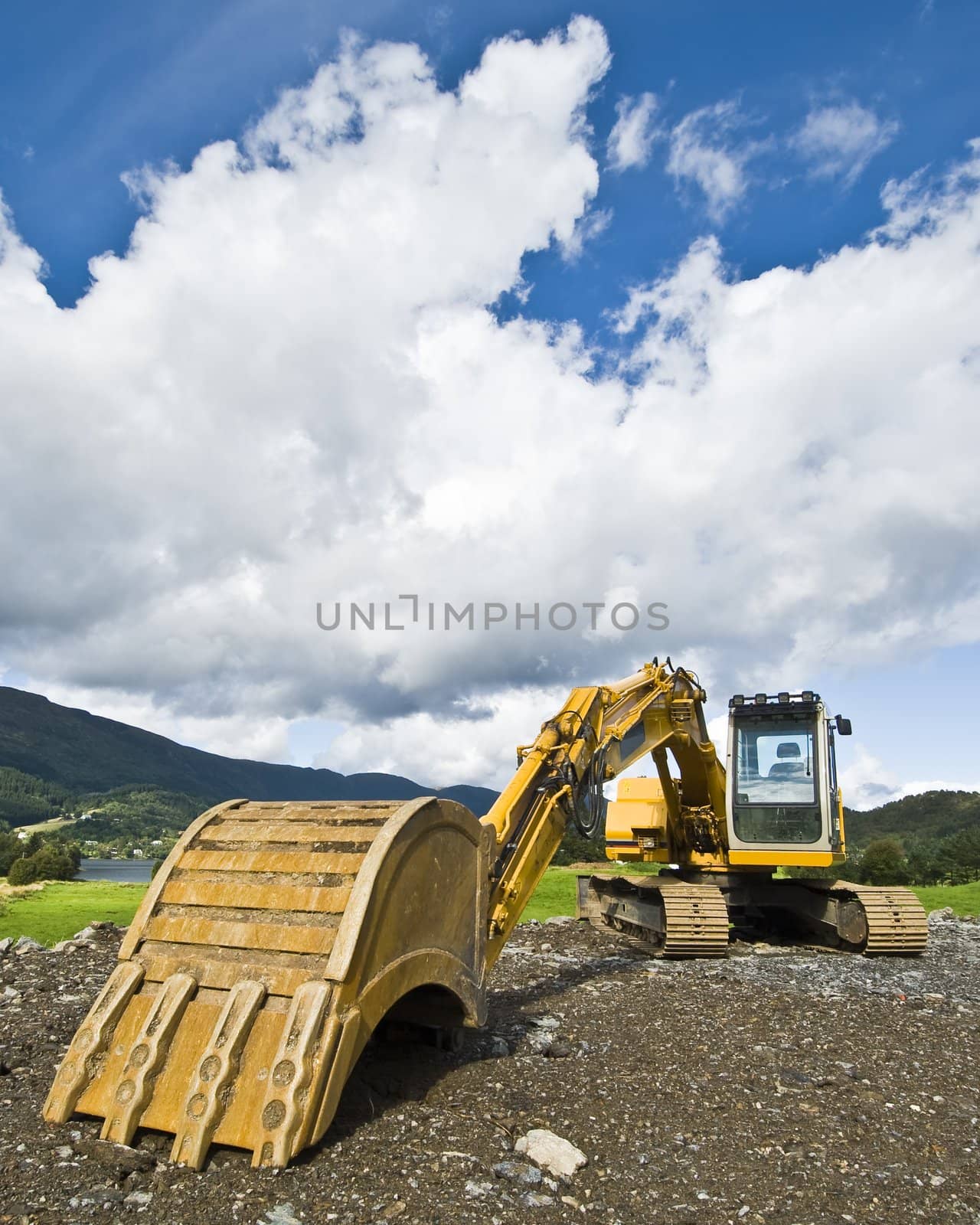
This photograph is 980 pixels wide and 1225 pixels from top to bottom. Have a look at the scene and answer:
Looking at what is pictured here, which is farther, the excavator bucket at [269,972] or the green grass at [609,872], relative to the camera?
the green grass at [609,872]

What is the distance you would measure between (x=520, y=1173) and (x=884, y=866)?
25275 mm

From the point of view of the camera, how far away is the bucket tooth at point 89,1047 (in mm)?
4297

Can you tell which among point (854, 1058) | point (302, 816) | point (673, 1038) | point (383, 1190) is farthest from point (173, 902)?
point (854, 1058)

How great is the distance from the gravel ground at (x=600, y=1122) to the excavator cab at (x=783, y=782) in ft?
10.3

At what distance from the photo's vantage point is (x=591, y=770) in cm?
883

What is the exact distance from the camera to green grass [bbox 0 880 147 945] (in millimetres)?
10828

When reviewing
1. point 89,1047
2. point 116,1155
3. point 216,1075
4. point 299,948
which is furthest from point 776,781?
point 116,1155

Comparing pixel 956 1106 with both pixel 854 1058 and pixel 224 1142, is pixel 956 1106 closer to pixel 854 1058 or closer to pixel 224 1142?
pixel 854 1058

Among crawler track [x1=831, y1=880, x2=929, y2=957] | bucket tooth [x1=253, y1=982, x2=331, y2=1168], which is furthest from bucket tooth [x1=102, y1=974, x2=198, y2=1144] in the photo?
crawler track [x1=831, y1=880, x2=929, y2=957]

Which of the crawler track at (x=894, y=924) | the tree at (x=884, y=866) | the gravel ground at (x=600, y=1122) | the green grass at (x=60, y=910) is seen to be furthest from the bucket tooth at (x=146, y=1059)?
the tree at (x=884, y=866)

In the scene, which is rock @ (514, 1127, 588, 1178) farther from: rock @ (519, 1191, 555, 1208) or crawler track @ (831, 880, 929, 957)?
crawler track @ (831, 880, 929, 957)

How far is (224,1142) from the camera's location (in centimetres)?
395

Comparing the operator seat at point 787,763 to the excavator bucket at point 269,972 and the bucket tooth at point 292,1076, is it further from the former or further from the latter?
the bucket tooth at point 292,1076

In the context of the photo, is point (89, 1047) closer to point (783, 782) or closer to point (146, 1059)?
point (146, 1059)
